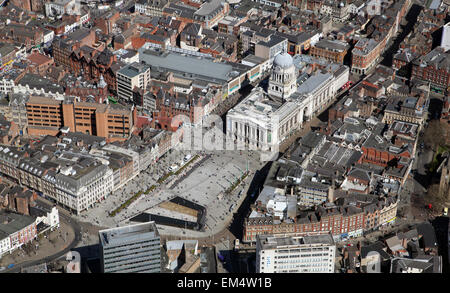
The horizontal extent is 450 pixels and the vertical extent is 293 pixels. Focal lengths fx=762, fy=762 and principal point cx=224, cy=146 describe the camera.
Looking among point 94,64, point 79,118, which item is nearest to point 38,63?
point 94,64

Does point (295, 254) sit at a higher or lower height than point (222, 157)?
higher

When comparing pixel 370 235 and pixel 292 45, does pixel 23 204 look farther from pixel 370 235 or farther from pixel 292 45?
pixel 292 45

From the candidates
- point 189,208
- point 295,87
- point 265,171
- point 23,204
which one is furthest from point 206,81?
point 23,204

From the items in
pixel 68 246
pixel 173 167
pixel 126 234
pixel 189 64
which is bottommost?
pixel 68 246

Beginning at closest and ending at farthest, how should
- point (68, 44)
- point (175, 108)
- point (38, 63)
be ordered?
point (175, 108)
point (38, 63)
point (68, 44)

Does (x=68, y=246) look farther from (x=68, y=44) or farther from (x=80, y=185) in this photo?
(x=68, y=44)

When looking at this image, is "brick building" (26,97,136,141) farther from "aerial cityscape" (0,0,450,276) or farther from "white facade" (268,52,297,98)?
"white facade" (268,52,297,98)

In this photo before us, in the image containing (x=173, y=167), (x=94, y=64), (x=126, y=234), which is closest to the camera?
(x=126, y=234)
